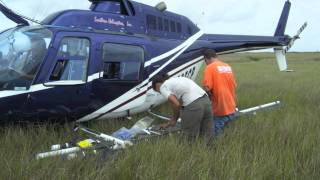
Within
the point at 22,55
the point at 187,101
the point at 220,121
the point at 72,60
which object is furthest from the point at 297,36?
the point at 22,55

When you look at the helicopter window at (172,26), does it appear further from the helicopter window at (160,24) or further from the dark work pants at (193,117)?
the dark work pants at (193,117)

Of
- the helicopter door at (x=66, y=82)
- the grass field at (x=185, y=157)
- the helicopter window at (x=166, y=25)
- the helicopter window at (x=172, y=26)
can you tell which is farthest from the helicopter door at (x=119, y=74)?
the helicopter window at (x=172, y=26)

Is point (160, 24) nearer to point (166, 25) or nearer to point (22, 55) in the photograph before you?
point (166, 25)

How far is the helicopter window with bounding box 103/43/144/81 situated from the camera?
26.3ft

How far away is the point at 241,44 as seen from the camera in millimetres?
A: 12242

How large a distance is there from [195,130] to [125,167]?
2083 millimetres

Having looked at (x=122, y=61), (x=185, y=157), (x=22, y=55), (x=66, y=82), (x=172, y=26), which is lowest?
(x=185, y=157)

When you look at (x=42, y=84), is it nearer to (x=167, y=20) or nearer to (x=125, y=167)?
(x=125, y=167)

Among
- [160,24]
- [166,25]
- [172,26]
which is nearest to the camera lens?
[160,24]

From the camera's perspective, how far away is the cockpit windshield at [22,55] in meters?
6.86

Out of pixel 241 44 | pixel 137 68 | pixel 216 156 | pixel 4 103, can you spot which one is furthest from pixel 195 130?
pixel 241 44

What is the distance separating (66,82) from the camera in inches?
288

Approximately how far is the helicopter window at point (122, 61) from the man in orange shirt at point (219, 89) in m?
1.33

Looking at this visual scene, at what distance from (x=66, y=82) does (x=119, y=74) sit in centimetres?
118
